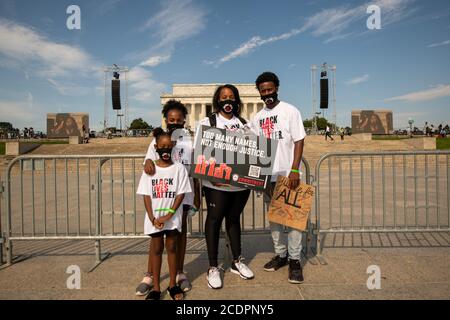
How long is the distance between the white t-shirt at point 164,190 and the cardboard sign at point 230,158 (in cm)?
20

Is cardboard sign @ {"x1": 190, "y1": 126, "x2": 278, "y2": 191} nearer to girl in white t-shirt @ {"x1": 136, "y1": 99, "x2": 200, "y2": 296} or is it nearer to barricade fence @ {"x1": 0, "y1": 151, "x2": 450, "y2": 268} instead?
girl in white t-shirt @ {"x1": 136, "y1": 99, "x2": 200, "y2": 296}

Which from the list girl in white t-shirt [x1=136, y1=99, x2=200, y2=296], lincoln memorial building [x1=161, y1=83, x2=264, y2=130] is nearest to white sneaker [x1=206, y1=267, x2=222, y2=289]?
girl in white t-shirt [x1=136, y1=99, x2=200, y2=296]

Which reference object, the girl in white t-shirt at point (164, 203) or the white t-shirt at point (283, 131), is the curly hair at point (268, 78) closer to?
the white t-shirt at point (283, 131)

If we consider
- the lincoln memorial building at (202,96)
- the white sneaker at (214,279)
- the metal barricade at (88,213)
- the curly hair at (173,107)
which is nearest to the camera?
the white sneaker at (214,279)

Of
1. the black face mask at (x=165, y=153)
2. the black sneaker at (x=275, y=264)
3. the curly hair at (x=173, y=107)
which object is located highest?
the curly hair at (x=173, y=107)

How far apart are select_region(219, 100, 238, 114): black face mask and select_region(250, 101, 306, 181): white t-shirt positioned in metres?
0.39

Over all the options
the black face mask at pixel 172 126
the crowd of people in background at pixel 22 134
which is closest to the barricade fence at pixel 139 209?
the black face mask at pixel 172 126

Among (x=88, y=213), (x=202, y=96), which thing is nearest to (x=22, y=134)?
(x=202, y=96)

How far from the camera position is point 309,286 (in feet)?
9.34

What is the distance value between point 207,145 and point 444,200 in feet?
21.8

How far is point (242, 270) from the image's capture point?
3031 millimetres

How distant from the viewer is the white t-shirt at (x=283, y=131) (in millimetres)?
3025

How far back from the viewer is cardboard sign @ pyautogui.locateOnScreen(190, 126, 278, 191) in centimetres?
282
